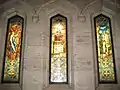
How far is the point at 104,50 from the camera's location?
5781 millimetres

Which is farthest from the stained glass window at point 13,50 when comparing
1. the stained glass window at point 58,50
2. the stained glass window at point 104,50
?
the stained glass window at point 104,50

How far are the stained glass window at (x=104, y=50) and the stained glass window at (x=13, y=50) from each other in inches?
82.1

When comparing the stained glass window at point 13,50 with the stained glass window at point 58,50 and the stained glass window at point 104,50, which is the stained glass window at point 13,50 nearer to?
the stained glass window at point 58,50

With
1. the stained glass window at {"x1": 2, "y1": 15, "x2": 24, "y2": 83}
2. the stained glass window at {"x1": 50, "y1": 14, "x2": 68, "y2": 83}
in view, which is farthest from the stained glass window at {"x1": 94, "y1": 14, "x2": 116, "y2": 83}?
the stained glass window at {"x1": 2, "y1": 15, "x2": 24, "y2": 83}

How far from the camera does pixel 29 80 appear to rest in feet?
17.5

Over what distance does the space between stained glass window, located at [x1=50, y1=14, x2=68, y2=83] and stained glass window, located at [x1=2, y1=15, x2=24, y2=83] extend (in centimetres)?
86

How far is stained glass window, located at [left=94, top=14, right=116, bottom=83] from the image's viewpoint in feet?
18.0

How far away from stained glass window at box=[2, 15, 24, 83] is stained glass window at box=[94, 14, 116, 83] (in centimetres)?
209

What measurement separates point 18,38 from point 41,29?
2.22 ft

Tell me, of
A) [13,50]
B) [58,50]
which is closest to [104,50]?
[58,50]

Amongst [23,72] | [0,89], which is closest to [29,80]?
[23,72]

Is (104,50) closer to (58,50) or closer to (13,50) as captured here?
(58,50)

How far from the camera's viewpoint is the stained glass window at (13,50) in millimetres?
5515

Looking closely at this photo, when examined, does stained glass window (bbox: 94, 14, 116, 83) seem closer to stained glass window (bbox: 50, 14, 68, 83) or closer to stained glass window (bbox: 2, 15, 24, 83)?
stained glass window (bbox: 50, 14, 68, 83)
